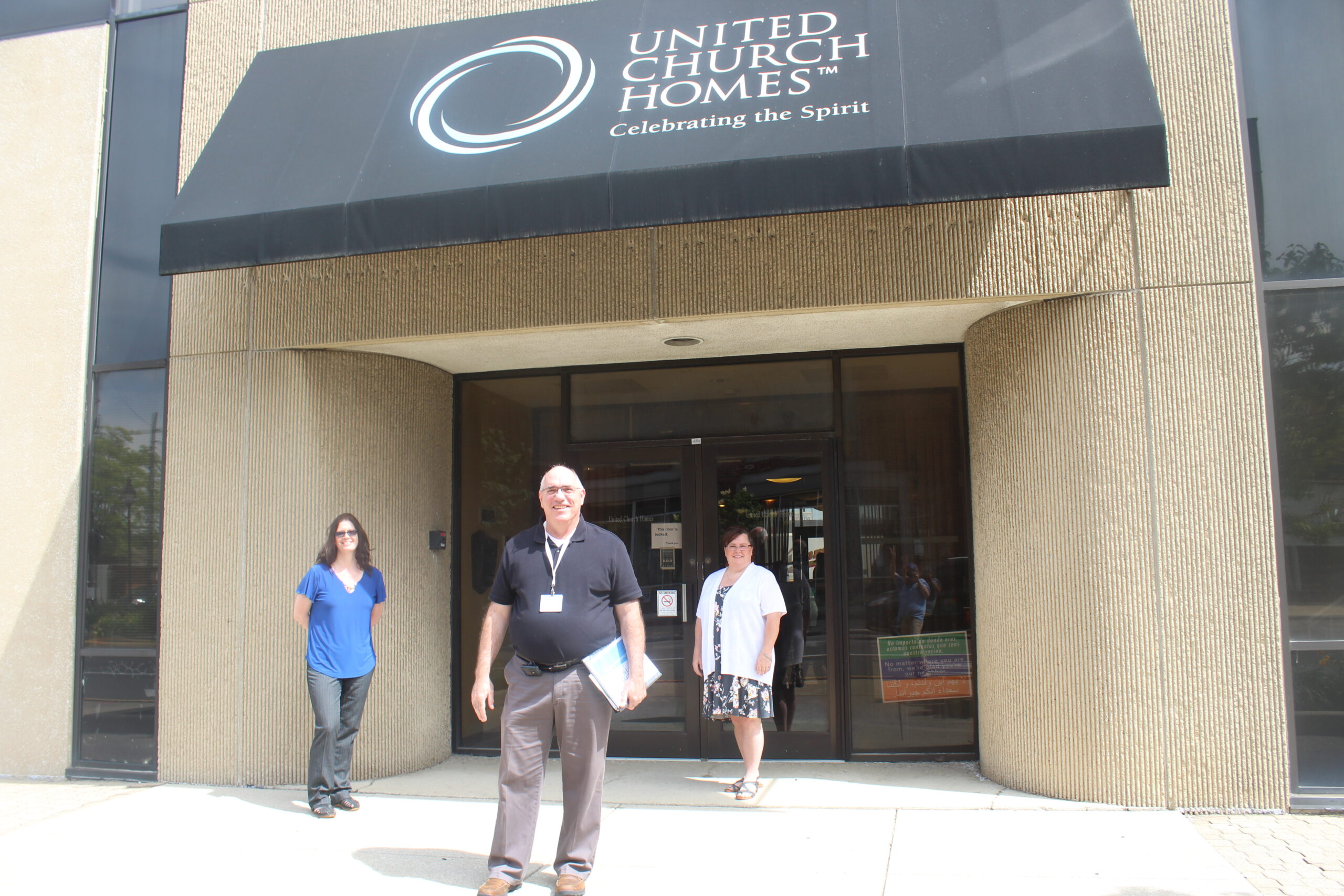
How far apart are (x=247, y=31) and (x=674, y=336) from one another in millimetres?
3839

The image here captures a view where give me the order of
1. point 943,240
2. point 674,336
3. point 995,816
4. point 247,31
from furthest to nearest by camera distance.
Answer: point 247,31 < point 674,336 < point 943,240 < point 995,816

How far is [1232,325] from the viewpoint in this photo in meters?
5.05

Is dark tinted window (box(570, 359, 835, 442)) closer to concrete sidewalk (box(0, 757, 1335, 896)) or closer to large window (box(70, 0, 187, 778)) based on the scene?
concrete sidewalk (box(0, 757, 1335, 896))

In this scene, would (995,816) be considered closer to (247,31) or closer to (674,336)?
(674,336)

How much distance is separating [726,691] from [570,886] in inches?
70.9

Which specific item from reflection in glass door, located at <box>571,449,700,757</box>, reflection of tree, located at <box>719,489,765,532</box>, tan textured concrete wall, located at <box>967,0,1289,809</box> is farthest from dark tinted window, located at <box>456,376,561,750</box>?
tan textured concrete wall, located at <box>967,0,1289,809</box>

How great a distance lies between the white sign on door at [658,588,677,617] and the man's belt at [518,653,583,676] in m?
2.53

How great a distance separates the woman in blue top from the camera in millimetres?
5227

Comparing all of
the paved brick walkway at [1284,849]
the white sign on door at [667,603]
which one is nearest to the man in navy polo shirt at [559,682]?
the white sign on door at [667,603]

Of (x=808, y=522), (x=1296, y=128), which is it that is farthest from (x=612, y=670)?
(x=1296, y=128)

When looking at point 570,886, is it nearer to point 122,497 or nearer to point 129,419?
point 122,497

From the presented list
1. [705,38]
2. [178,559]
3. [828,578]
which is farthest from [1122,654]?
[178,559]

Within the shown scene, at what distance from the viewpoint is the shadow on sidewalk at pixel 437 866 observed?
416 centimetres

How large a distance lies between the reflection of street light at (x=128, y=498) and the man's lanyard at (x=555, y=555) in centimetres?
393
